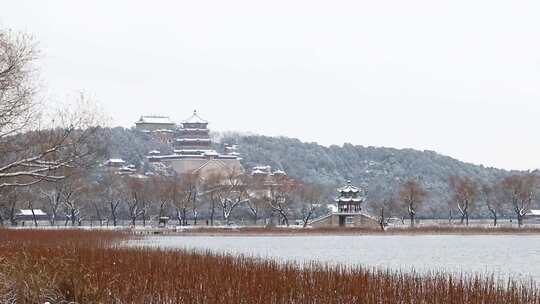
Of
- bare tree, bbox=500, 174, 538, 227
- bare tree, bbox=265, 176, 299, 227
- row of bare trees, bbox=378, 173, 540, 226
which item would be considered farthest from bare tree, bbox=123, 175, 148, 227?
bare tree, bbox=500, 174, 538, 227

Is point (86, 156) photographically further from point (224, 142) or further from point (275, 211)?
point (224, 142)

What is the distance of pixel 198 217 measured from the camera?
90375 millimetres

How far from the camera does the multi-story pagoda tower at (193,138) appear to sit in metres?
118

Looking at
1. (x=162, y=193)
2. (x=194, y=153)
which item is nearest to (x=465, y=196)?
(x=162, y=193)

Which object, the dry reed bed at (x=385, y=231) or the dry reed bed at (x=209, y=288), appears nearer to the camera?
the dry reed bed at (x=209, y=288)

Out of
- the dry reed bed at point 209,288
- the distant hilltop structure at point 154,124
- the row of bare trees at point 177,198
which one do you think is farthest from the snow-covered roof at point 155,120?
the dry reed bed at point 209,288

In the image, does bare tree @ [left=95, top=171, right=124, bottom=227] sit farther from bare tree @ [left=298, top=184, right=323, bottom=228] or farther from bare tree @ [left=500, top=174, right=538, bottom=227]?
bare tree @ [left=500, top=174, right=538, bottom=227]

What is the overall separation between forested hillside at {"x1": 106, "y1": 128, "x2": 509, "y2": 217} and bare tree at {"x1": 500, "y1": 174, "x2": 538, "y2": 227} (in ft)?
103

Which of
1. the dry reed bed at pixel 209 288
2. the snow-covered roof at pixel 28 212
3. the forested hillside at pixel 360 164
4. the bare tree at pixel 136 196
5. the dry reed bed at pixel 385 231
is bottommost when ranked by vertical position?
the dry reed bed at pixel 209 288

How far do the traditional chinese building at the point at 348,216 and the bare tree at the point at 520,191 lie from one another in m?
12.2

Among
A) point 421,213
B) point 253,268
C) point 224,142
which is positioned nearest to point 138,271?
point 253,268

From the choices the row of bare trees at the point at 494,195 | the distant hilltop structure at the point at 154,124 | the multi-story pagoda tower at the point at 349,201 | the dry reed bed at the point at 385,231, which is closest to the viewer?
the dry reed bed at the point at 385,231

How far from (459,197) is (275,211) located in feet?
55.8

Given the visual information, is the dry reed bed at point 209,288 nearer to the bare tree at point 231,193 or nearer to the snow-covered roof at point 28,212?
the bare tree at point 231,193
